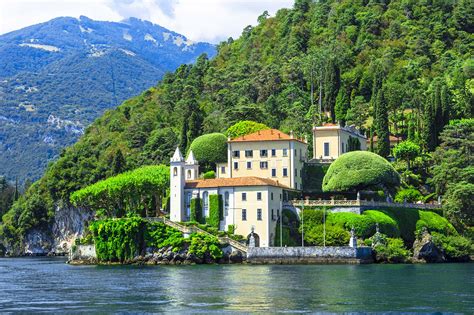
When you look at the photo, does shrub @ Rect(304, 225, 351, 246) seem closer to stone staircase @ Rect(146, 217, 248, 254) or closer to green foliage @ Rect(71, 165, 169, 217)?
stone staircase @ Rect(146, 217, 248, 254)

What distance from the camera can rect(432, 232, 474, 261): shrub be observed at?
3679 inches

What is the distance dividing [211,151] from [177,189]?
14.1 metres

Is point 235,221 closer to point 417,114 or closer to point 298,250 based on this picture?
point 298,250

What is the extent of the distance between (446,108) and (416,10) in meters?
47.4

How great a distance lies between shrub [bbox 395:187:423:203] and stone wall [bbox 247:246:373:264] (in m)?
16.2

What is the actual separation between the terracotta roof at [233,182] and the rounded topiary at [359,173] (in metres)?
5.67

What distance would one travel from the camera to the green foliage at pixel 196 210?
9771 cm

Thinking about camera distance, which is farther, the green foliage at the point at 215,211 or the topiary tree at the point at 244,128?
the topiary tree at the point at 244,128

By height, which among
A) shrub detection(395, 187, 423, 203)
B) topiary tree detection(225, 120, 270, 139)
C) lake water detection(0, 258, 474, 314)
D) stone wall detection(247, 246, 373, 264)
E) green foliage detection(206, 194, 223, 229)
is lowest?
lake water detection(0, 258, 474, 314)

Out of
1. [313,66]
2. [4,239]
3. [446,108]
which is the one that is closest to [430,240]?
[446,108]

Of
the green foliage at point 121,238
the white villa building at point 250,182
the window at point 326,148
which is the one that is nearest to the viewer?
the green foliage at point 121,238

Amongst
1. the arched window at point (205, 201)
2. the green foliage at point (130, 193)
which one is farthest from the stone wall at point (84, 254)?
the arched window at point (205, 201)

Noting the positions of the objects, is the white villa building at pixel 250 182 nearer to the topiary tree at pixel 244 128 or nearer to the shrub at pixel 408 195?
the topiary tree at pixel 244 128

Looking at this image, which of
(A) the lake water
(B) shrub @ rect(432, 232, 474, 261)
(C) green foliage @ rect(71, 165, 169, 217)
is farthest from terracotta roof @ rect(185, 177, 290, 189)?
(B) shrub @ rect(432, 232, 474, 261)
